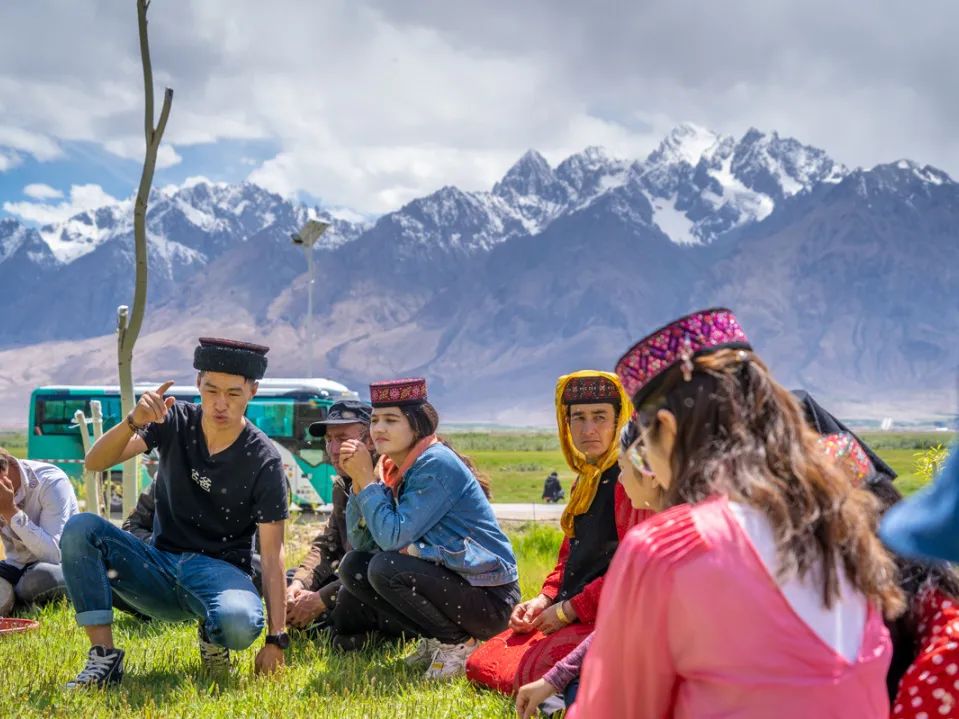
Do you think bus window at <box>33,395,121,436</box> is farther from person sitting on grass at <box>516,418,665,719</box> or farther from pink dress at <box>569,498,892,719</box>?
pink dress at <box>569,498,892,719</box>

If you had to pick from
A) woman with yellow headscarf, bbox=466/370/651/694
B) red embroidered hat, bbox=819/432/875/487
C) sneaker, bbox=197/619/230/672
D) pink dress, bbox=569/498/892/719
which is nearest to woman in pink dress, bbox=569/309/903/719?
pink dress, bbox=569/498/892/719

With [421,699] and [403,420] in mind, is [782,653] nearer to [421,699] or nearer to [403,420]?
[421,699]

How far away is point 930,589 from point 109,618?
3311mm

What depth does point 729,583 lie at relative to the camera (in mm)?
1618

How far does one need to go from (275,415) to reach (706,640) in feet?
65.7

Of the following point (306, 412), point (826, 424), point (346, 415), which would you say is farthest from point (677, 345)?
point (306, 412)

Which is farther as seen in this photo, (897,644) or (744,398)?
(897,644)

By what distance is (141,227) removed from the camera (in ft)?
24.2

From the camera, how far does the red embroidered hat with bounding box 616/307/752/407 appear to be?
193cm

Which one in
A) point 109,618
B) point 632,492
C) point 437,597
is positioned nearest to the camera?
point 632,492

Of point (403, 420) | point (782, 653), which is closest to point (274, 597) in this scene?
point (403, 420)

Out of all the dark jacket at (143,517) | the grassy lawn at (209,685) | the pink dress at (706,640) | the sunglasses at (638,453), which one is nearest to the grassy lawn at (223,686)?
the grassy lawn at (209,685)

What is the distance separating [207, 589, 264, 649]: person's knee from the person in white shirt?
213cm

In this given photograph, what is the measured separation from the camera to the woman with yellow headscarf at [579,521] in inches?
165
